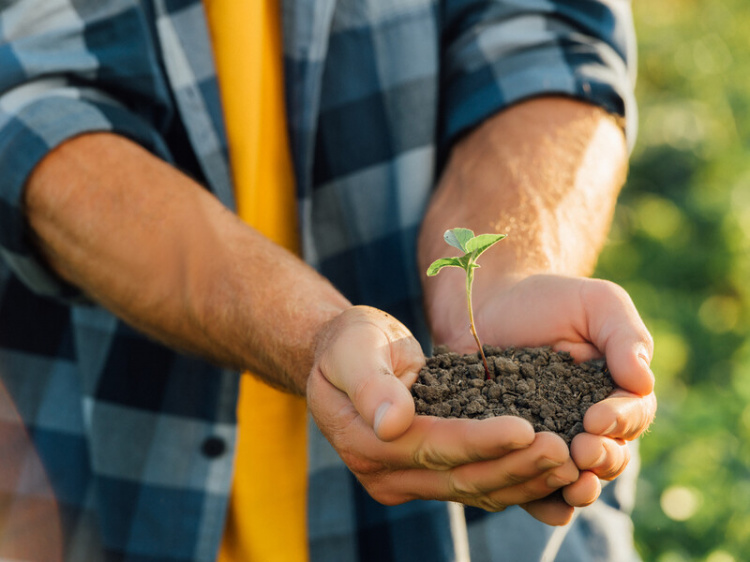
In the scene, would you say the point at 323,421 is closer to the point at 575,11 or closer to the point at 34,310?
the point at 34,310

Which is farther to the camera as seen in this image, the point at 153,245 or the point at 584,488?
the point at 153,245

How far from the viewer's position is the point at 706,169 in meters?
5.33

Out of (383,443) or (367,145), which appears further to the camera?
(367,145)

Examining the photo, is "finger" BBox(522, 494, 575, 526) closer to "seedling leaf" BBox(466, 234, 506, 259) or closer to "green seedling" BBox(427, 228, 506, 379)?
"green seedling" BBox(427, 228, 506, 379)

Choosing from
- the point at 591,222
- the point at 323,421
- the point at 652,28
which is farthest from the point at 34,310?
the point at 652,28

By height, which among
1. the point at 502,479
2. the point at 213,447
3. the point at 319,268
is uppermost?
the point at 502,479

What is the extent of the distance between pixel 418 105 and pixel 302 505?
1.01 meters

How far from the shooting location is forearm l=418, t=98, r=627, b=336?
1.51 m

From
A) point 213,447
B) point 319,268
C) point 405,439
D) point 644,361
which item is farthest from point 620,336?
point 213,447

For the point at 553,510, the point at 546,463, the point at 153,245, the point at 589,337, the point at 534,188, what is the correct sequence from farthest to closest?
the point at 534,188
the point at 153,245
the point at 589,337
the point at 553,510
the point at 546,463

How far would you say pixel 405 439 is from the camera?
1.01 m

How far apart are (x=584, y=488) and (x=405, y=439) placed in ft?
0.85

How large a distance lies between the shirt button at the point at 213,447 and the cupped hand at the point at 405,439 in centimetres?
62

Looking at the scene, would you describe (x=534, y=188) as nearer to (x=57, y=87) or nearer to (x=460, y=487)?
(x=460, y=487)
